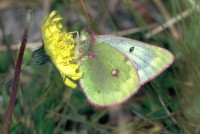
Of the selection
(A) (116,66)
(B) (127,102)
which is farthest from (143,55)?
(B) (127,102)

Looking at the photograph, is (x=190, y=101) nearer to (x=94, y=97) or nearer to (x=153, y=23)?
(x=94, y=97)

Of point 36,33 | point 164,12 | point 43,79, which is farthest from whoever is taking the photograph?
point 36,33

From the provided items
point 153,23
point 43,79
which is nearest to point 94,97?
point 43,79

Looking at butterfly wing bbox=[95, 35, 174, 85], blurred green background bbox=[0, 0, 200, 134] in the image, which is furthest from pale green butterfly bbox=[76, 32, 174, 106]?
blurred green background bbox=[0, 0, 200, 134]

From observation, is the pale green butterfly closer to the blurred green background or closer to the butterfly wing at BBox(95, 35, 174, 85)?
the butterfly wing at BBox(95, 35, 174, 85)

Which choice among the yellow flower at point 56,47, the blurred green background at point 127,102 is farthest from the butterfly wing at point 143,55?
the yellow flower at point 56,47

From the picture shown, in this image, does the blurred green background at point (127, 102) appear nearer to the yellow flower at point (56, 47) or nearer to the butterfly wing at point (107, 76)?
the butterfly wing at point (107, 76)

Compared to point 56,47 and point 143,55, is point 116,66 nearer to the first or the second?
point 143,55
